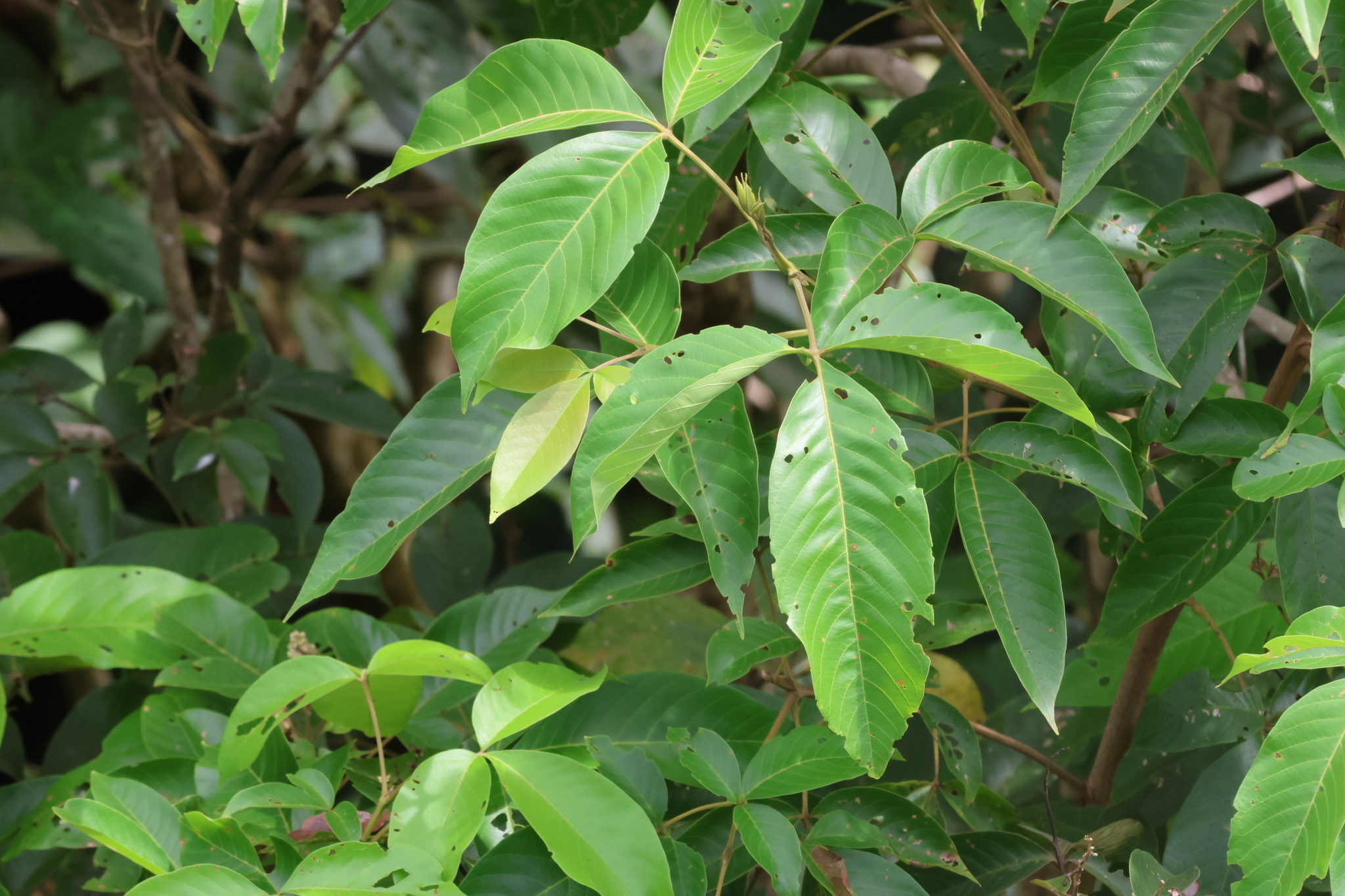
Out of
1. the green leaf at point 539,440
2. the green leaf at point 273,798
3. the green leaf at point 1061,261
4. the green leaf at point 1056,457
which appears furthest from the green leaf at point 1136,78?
the green leaf at point 273,798

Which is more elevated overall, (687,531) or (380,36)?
(380,36)

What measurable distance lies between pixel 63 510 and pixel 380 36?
0.84 metres

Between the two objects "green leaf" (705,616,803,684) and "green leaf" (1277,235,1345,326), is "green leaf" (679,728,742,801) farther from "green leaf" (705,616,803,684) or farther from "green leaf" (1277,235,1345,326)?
A: "green leaf" (1277,235,1345,326)

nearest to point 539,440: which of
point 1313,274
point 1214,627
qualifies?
point 1313,274

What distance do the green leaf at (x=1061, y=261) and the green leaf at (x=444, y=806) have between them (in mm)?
353

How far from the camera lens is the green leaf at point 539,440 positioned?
1.52 feet

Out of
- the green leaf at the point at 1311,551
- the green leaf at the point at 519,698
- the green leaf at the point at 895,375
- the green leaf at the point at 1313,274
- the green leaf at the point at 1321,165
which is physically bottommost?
the green leaf at the point at 519,698

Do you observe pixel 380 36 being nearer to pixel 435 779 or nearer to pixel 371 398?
pixel 371 398

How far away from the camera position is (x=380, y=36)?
146cm

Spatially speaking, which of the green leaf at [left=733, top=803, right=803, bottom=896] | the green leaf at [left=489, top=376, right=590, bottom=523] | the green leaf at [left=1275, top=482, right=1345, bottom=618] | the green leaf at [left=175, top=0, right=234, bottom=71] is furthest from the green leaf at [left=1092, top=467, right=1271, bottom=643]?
the green leaf at [left=175, top=0, right=234, bottom=71]

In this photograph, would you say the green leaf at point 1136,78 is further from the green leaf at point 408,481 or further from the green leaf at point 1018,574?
the green leaf at point 408,481

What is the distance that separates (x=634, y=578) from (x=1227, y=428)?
34cm

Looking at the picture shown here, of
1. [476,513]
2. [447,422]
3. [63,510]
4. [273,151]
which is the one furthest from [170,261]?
[447,422]

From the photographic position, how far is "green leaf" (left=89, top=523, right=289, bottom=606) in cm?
88
